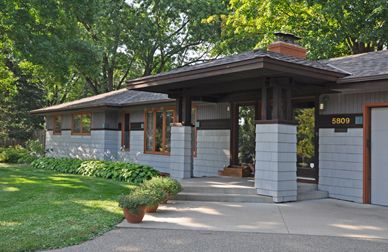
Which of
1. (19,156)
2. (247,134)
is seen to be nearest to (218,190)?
(247,134)

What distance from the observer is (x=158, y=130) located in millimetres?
15055

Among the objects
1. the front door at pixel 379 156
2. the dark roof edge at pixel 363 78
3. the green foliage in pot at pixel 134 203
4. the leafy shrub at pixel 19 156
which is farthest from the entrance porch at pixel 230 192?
the leafy shrub at pixel 19 156

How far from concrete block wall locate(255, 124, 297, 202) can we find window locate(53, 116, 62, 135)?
46.9 feet

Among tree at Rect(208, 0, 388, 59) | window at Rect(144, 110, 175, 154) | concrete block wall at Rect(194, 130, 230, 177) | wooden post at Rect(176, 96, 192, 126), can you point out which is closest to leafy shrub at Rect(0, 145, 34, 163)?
window at Rect(144, 110, 175, 154)

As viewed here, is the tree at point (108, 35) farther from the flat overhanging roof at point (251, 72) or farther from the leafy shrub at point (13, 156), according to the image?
the flat overhanging roof at point (251, 72)

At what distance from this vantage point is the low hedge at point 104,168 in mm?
11305

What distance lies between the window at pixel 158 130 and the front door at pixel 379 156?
23.7 ft

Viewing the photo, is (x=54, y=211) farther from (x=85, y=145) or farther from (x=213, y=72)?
(x=85, y=145)

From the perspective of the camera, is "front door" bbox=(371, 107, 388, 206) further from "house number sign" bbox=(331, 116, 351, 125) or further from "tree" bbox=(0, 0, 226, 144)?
"tree" bbox=(0, 0, 226, 144)

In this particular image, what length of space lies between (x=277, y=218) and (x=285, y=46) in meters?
4.85

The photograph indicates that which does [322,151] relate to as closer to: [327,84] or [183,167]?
A: [327,84]

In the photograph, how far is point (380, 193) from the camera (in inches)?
350

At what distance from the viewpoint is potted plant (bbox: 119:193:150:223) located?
6480 millimetres

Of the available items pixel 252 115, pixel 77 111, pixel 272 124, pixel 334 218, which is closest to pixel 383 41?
pixel 252 115
